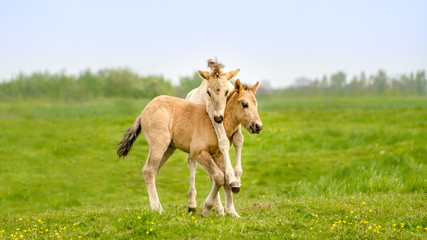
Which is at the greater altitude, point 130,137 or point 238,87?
point 238,87

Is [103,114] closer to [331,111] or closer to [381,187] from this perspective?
[331,111]

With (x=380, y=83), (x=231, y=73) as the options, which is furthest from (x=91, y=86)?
(x=231, y=73)

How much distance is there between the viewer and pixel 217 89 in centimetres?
783

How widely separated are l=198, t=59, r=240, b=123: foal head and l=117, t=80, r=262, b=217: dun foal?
304 mm

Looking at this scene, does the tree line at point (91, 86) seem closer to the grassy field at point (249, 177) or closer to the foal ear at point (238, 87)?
the grassy field at point (249, 177)

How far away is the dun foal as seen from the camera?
8.08 m

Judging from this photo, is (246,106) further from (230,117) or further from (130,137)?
(130,137)

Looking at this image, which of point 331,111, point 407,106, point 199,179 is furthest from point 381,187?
point 407,106

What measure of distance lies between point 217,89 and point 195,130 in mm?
975

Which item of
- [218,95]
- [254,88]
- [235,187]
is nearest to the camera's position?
[235,187]

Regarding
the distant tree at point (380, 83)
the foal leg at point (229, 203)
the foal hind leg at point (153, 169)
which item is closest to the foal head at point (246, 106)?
the foal leg at point (229, 203)

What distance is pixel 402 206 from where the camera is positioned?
9.36 meters

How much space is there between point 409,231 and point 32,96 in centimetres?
2944

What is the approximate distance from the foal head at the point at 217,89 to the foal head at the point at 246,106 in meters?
0.28
